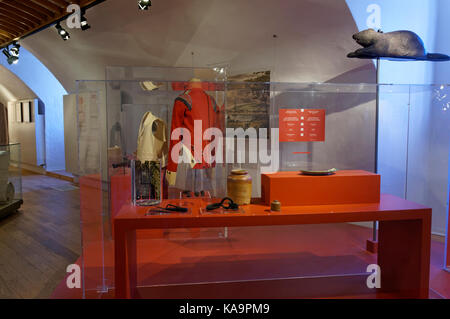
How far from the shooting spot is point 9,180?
4711 mm

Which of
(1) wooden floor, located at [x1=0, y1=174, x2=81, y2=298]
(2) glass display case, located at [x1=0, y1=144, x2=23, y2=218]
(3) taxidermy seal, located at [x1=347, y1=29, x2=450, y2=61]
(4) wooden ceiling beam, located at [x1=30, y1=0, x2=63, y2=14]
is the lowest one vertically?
(1) wooden floor, located at [x1=0, y1=174, x2=81, y2=298]

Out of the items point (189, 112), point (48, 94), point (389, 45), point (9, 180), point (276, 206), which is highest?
point (48, 94)

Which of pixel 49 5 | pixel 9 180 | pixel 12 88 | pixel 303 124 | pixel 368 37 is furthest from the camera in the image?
pixel 12 88

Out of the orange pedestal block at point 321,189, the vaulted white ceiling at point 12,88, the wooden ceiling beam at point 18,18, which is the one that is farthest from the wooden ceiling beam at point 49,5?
the vaulted white ceiling at point 12,88

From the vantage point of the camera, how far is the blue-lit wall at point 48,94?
7.79m

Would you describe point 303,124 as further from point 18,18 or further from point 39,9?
point 18,18

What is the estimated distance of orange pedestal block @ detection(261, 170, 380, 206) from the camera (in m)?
2.22

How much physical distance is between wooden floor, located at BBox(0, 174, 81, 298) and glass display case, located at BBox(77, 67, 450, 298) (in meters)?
0.43

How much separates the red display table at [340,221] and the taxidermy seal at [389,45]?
1108 mm

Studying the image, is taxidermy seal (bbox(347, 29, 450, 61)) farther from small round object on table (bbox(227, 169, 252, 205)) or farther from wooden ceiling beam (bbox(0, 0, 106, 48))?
wooden ceiling beam (bbox(0, 0, 106, 48))

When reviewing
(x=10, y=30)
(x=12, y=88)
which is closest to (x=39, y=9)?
(x=10, y=30)

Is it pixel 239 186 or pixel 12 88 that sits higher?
pixel 12 88

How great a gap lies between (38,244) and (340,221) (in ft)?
10.8

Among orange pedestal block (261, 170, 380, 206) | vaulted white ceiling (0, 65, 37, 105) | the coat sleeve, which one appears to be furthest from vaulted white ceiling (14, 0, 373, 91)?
vaulted white ceiling (0, 65, 37, 105)
